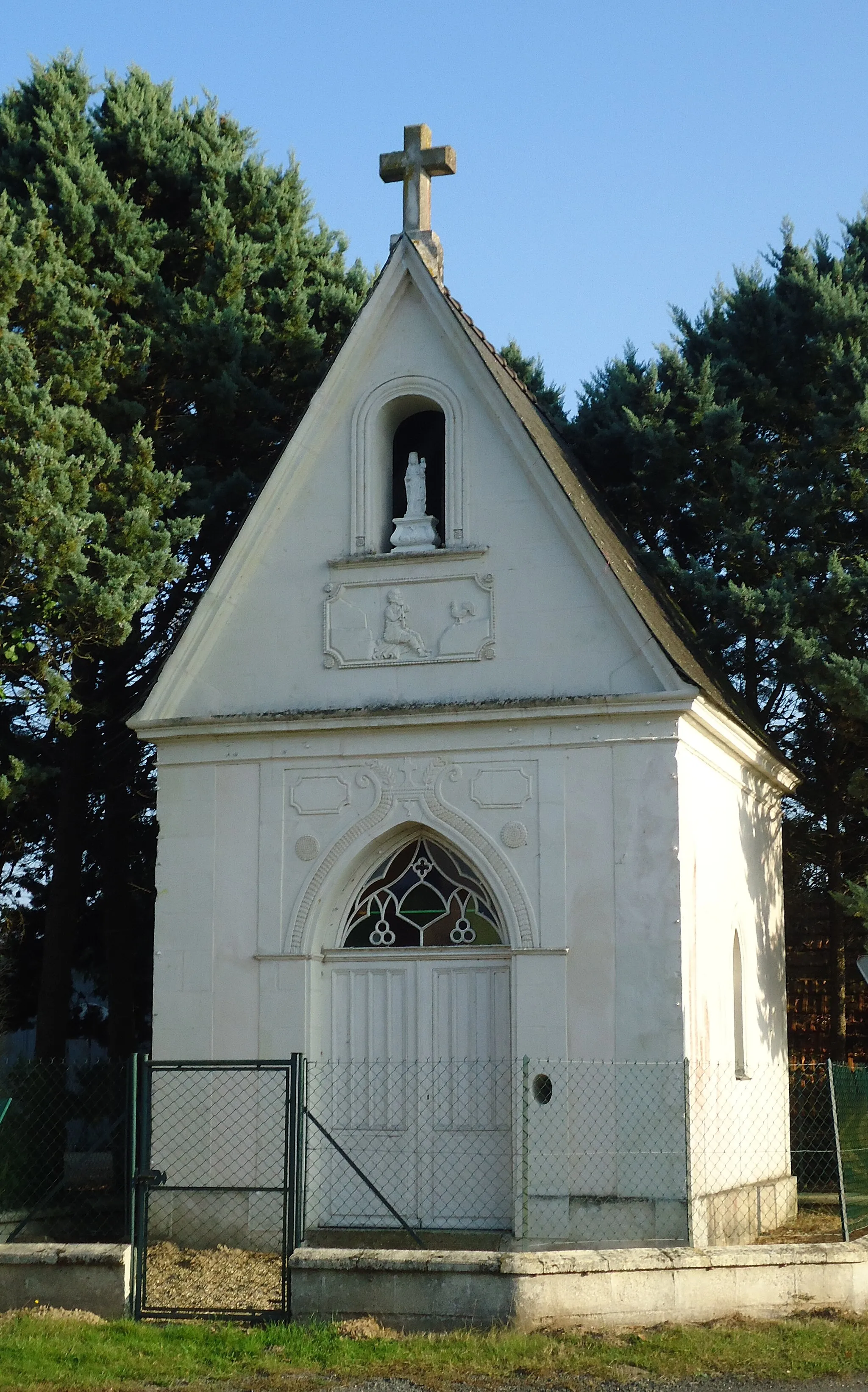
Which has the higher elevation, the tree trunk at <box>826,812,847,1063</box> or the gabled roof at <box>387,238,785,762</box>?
the gabled roof at <box>387,238,785,762</box>

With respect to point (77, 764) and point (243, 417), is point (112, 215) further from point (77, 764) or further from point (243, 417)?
point (77, 764)

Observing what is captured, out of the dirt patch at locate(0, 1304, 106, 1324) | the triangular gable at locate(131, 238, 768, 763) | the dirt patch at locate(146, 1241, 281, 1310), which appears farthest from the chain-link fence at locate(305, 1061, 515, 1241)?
the triangular gable at locate(131, 238, 768, 763)

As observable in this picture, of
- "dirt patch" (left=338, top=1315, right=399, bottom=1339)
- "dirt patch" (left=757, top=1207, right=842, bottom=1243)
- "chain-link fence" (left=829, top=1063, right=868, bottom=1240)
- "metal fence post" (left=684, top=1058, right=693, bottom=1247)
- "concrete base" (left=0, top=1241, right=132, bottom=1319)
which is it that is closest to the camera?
"dirt patch" (left=338, top=1315, right=399, bottom=1339)

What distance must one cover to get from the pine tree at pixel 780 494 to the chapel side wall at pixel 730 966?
67.3 inches

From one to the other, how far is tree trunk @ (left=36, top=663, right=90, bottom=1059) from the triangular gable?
4086 mm

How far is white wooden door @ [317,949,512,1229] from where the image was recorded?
13859 mm

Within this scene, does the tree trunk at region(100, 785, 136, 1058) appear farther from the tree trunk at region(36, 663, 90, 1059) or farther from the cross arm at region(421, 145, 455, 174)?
the cross arm at region(421, 145, 455, 174)

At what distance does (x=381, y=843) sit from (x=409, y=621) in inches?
78.0

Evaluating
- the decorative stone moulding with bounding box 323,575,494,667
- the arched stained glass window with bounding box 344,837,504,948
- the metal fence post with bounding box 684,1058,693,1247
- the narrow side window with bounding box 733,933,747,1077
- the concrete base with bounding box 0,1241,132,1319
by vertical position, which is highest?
the decorative stone moulding with bounding box 323,575,494,667

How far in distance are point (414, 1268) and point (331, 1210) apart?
3.83 meters

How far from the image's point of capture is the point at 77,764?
1919 centimetres

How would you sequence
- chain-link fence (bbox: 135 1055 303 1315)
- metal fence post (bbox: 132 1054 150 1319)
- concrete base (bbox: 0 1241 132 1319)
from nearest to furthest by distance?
1. concrete base (bbox: 0 1241 132 1319)
2. metal fence post (bbox: 132 1054 150 1319)
3. chain-link fence (bbox: 135 1055 303 1315)

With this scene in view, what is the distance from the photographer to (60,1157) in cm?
1656

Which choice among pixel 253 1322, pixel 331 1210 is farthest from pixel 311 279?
pixel 253 1322
